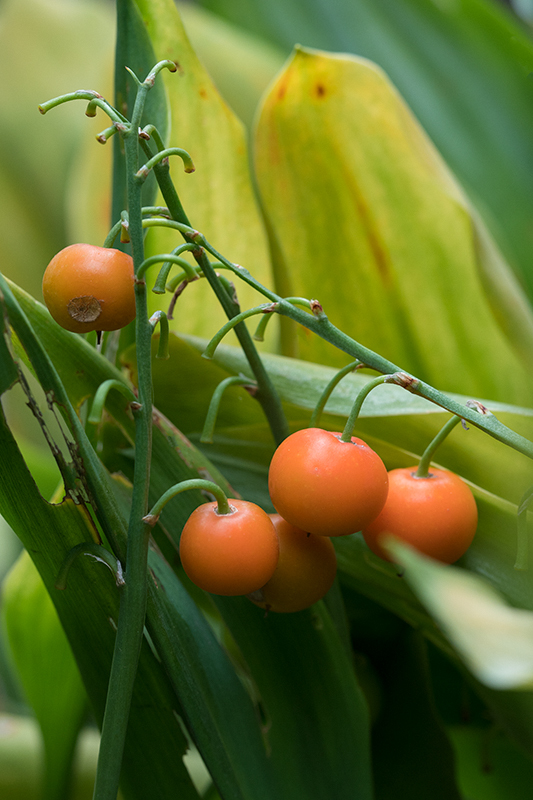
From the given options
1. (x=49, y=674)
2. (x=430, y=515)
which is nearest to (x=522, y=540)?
(x=430, y=515)

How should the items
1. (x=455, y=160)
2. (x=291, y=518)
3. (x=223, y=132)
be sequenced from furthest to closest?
(x=455, y=160) → (x=223, y=132) → (x=291, y=518)

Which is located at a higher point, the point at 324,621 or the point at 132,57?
the point at 132,57

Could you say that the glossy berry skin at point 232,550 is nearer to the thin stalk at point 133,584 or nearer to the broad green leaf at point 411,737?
the thin stalk at point 133,584

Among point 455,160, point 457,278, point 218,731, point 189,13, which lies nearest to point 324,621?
point 218,731

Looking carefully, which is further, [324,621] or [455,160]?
[455,160]

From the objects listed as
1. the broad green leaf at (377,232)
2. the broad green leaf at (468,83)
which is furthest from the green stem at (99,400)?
the broad green leaf at (468,83)

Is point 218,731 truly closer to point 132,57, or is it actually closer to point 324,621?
point 324,621
